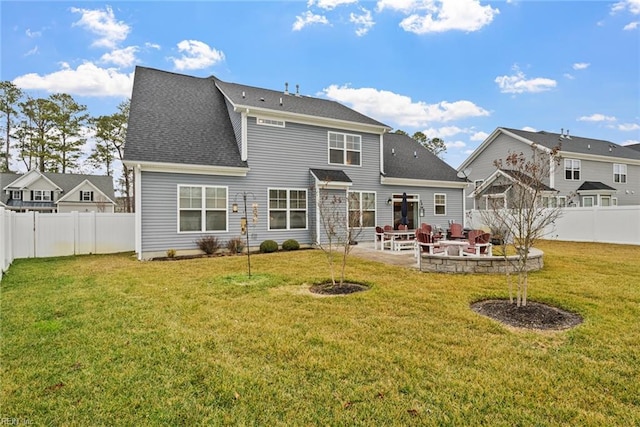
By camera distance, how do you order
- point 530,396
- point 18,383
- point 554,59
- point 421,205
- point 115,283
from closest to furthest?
1. point 530,396
2. point 18,383
3. point 115,283
4. point 421,205
5. point 554,59

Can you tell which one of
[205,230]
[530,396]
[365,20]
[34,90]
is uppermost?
[34,90]

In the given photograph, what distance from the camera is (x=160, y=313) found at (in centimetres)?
515

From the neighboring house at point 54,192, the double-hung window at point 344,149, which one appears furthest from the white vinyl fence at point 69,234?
the neighboring house at point 54,192

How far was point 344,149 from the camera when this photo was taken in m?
15.2

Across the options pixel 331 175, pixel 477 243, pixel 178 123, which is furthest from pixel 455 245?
pixel 178 123

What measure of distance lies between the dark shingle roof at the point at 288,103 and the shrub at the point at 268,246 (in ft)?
17.4

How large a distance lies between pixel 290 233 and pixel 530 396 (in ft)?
37.5

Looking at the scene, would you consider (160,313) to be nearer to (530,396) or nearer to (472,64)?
(530,396)

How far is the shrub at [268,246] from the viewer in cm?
1265

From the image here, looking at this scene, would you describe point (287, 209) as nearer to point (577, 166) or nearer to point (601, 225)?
point (601, 225)

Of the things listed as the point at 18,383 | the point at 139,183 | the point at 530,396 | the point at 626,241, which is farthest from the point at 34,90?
the point at 626,241

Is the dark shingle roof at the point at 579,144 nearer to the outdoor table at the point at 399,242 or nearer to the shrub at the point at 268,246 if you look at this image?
the outdoor table at the point at 399,242

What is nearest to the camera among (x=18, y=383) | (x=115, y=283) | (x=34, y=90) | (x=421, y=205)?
(x=18, y=383)

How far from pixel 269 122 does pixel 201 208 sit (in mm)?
4416
